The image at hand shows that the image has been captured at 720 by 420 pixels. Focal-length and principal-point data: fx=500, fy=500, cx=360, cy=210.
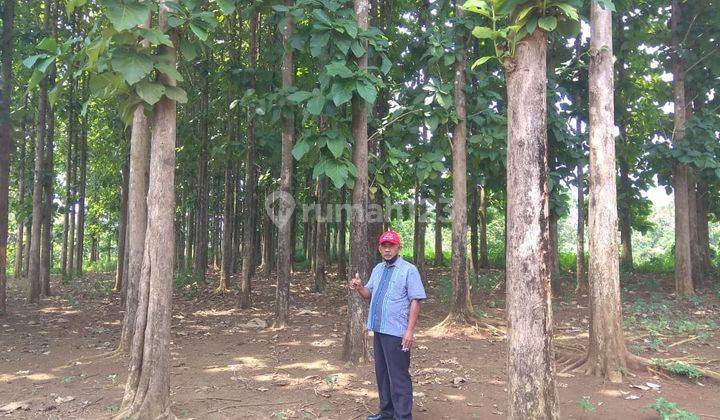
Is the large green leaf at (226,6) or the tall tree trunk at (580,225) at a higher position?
the large green leaf at (226,6)

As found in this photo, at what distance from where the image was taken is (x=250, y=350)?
721 centimetres

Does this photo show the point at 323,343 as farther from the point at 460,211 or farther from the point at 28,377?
the point at 28,377

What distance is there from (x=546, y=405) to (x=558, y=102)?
8528 millimetres

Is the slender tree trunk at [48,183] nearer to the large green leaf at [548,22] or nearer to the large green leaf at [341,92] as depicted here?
the large green leaf at [341,92]

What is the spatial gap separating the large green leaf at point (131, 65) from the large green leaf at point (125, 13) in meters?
0.37

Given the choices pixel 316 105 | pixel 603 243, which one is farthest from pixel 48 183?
pixel 603 243

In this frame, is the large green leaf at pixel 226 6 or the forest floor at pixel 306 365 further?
the forest floor at pixel 306 365

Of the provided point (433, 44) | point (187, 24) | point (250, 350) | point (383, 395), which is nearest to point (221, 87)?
point (433, 44)

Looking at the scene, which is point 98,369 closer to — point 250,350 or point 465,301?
point 250,350

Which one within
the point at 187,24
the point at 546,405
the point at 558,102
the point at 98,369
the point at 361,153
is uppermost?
the point at 558,102

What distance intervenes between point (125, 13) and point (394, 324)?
314 cm

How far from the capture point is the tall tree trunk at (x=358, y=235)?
6121 mm

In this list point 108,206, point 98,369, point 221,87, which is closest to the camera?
point 98,369

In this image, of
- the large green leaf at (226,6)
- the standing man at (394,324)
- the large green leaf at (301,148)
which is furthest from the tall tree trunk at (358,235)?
the large green leaf at (226,6)
